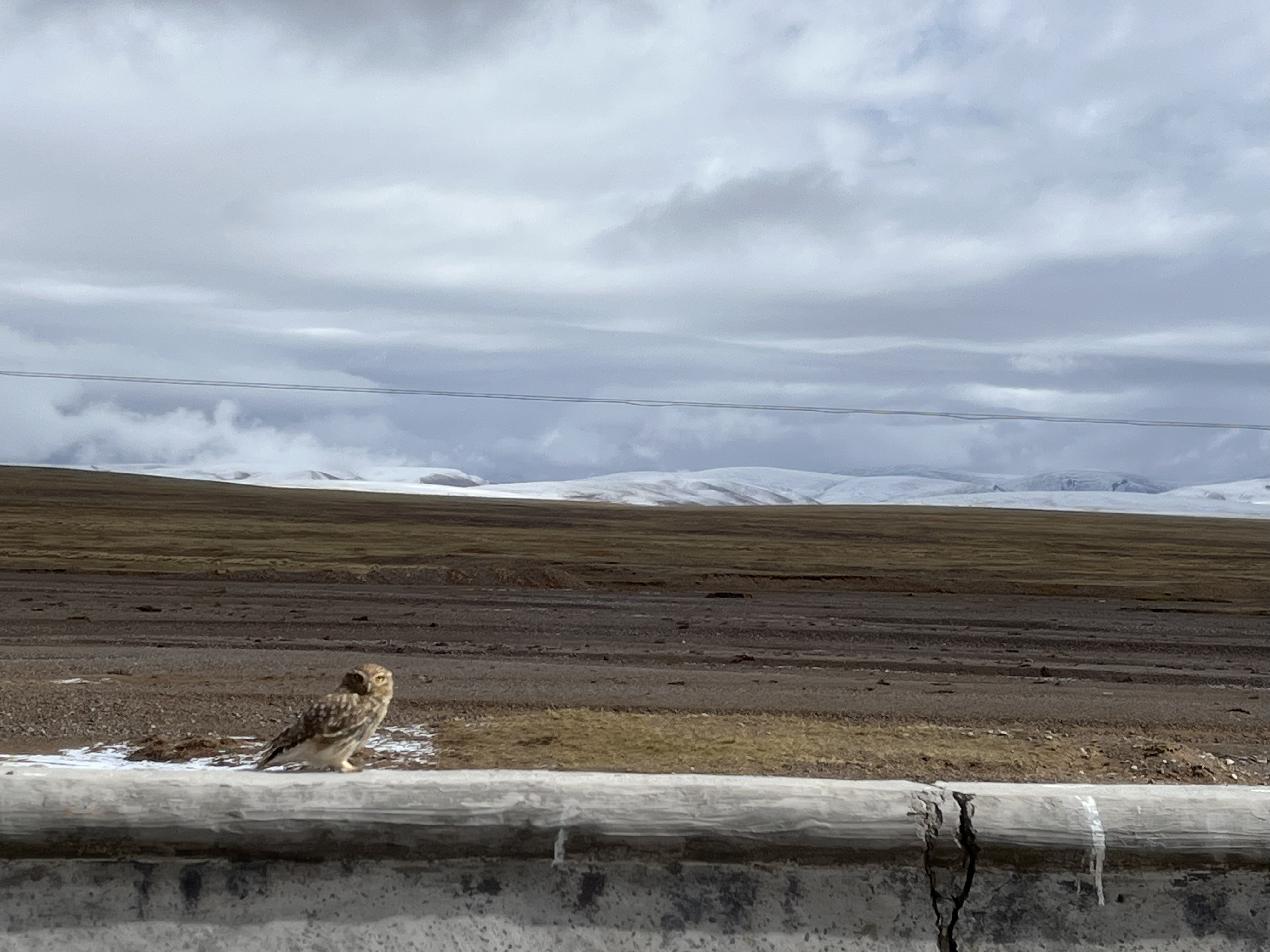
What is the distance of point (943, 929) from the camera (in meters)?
3.04

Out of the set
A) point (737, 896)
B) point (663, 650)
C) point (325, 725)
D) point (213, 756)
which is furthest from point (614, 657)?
point (737, 896)

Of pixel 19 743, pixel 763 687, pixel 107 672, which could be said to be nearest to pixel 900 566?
pixel 763 687

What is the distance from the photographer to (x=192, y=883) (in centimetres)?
297

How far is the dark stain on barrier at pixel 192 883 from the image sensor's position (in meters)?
2.95

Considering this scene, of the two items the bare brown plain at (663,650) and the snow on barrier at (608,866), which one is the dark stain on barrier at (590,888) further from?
the bare brown plain at (663,650)

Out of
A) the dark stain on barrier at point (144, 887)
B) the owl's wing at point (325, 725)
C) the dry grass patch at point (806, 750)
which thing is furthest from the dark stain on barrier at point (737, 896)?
the dry grass patch at point (806, 750)

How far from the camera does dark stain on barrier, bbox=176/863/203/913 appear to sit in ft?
9.69

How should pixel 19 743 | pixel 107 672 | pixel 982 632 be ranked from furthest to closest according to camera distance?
pixel 982 632 → pixel 107 672 → pixel 19 743

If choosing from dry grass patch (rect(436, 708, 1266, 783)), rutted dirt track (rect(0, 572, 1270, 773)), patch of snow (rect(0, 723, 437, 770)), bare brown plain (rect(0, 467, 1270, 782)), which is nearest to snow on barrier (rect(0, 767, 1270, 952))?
dry grass patch (rect(436, 708, 1266, 783))

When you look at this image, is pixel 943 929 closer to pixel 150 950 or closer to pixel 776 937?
pixel 776 937

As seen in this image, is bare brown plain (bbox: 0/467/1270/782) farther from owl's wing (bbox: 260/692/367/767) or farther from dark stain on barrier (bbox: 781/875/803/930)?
dark stain on barrier (bbox: 781/875/803/930)

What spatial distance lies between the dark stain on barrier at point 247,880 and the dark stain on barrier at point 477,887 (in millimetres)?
455

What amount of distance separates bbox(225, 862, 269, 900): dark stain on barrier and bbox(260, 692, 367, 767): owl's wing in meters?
1.87

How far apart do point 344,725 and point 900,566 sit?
36298 mm
